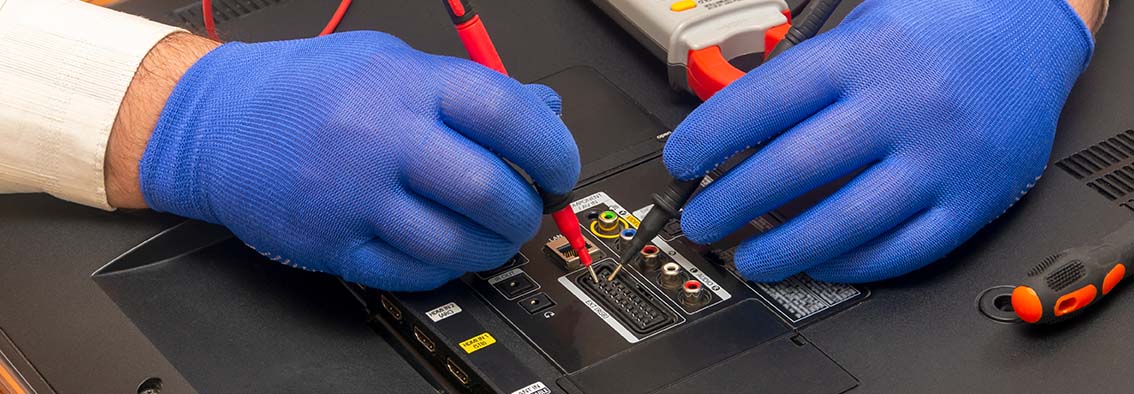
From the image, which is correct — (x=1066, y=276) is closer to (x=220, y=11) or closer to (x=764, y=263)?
(x=764, y=263)

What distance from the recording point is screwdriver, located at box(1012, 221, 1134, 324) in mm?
829

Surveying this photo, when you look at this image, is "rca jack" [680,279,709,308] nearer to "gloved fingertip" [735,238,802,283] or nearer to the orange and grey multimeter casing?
"gloved fingertip" [735,238,802,283]

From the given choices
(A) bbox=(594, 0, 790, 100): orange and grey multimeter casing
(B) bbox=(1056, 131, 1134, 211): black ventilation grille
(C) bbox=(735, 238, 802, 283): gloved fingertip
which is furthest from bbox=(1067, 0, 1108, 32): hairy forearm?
(C) bbox=(735, 238, 802, 283): gloved fingertip

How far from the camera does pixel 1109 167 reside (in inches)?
39.9

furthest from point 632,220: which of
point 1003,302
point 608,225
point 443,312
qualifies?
point 1003,302

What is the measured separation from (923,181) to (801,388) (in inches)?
8.1

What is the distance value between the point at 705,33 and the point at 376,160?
1.23ft

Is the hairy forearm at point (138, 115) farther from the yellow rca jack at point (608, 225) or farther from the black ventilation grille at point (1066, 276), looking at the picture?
the black ventilation grille at point (1066, 276)

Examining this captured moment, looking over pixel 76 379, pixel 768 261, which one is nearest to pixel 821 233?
pixel 768 261

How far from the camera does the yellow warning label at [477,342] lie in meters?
0.85

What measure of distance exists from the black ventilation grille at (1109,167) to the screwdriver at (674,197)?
0.24 meters

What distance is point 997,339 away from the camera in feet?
2.79

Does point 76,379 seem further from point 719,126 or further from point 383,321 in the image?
point 719,126

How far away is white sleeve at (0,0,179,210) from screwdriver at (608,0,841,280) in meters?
0.42
